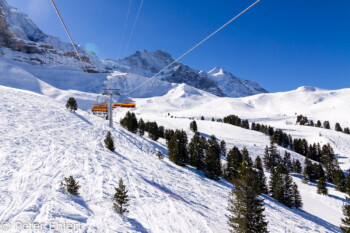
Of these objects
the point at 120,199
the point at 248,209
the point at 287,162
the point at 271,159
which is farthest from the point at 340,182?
the point at 120,199

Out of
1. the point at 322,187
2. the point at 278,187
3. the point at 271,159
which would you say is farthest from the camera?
the point at 271,159

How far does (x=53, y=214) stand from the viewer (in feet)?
20.9

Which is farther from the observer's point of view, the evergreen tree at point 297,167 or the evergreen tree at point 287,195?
the evergreen tree at point 297,167

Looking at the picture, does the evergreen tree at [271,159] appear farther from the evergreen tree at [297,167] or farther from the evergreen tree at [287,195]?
the evergreen tree at [287,195]

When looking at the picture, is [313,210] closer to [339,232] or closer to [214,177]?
[339,232]

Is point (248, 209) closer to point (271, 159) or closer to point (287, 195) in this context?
point (287, 195)

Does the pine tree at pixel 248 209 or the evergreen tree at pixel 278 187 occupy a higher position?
the pine tree at pixel 248 209

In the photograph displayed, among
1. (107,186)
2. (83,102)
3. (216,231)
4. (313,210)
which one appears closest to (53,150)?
(107,186)

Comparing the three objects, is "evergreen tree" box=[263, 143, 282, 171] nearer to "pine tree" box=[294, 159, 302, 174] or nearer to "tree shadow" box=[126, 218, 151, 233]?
"pine tree" box=[294, 159, 302, 174]

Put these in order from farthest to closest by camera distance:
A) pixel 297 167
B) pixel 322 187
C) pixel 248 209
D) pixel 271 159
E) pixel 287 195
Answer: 1. pixel 297 167
2. pixel 271 159
3. pixel 322 187
4. pixel 287 195
5. pixel 248 209

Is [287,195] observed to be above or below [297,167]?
above

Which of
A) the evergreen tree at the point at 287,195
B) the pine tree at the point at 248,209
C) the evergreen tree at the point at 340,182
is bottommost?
the evergreen tree at the point at 340,182

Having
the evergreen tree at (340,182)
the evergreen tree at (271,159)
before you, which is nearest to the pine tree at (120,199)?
the evergreen tree at (271,159)

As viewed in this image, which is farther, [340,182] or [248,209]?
[340,182]
